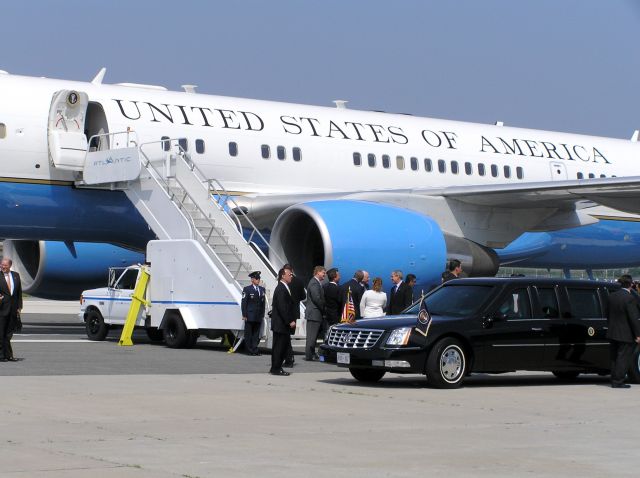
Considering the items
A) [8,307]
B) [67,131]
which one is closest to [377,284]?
[8,307]

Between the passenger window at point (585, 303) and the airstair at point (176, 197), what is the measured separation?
5.96 meters

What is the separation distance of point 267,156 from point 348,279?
470 cm

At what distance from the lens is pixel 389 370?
14.4m

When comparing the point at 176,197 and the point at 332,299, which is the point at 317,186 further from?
the point at 332,299

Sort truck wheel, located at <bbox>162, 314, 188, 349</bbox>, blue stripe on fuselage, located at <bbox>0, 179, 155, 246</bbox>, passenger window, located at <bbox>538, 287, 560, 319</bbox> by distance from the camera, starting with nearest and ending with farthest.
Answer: passenger window, located at <bbox>538, 287, 560, 319</bbox> → truck wheel, located at <bbox>162, 314, 188, 349</bbox> → blue stripe on fuselage, located at <bbox>0, 179, 155, 246</bbox>

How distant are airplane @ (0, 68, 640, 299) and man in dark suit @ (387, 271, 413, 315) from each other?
30 centimetres

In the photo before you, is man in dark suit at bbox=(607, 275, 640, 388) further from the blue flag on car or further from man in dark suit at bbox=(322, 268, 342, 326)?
man in dark suit at bbox=(322, 268, 342, 326)

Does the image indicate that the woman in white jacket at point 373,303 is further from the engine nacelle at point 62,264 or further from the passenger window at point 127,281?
the engine nacelle at point 62,264

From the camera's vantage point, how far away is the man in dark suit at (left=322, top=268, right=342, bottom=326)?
63.1 ft

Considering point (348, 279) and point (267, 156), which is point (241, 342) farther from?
point (267, 156)

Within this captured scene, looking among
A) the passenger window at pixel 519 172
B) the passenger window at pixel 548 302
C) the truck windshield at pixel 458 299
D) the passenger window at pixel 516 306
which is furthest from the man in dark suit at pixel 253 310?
the passenger window at pixel 519 172

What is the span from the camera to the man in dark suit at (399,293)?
20.0m

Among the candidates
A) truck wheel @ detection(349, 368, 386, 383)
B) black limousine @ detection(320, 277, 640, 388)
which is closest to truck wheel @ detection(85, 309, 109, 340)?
black limousine @ detection(320, 277, 640, 388)

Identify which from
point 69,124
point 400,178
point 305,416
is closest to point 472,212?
point 400,178
